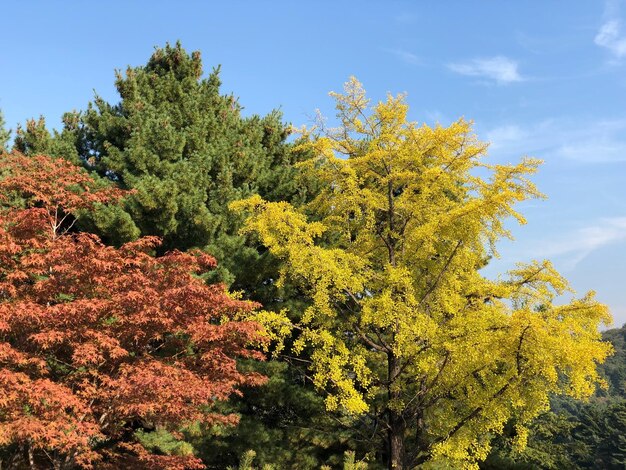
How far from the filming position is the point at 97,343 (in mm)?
6531

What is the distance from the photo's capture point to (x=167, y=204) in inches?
369

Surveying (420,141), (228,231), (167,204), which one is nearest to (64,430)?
(167,204)

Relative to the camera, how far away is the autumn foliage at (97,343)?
5918mm

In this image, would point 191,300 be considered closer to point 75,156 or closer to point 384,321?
point 384,321

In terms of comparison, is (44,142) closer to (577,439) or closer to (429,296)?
(429,296)

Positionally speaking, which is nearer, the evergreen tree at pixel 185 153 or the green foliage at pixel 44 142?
the evergreen tree at pixel 185 153

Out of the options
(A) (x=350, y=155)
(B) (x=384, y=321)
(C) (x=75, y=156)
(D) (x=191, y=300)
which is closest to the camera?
(D) (x=191, y=300)

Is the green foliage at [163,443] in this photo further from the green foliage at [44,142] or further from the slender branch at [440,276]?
the green foliage at [44,142]

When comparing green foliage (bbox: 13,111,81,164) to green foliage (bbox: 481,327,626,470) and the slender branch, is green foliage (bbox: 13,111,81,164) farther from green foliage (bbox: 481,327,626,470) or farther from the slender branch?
green foliage (bbox: 481,327,626,470)

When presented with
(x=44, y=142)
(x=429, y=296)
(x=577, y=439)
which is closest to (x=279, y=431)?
(x=429, y=296)

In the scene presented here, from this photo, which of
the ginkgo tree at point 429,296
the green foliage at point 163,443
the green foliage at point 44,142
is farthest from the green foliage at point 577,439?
the green foliage at point 44,142

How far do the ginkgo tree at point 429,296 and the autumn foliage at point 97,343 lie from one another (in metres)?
1.44

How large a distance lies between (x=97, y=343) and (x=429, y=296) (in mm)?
6096

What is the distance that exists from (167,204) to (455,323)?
20.5 ft
